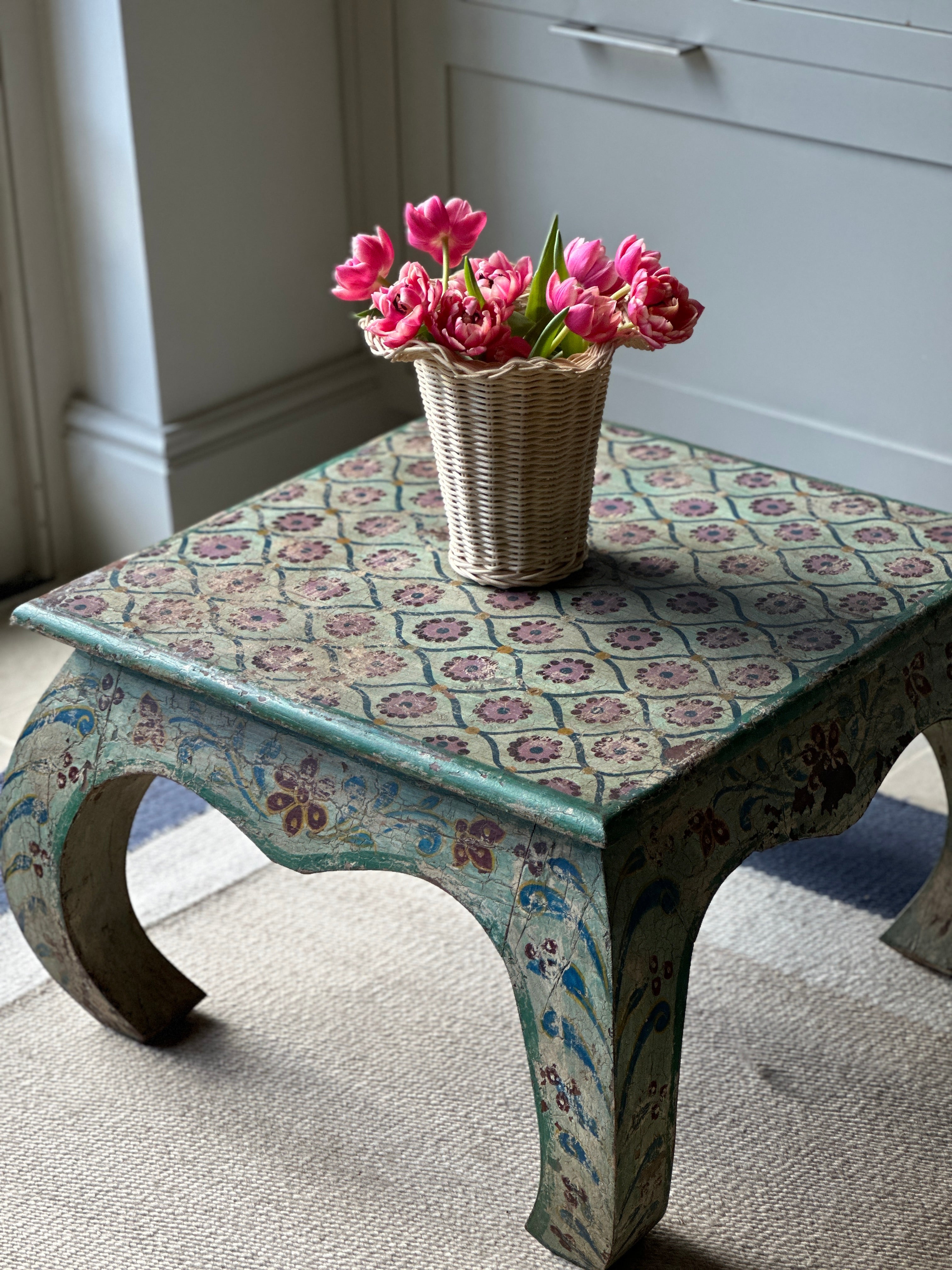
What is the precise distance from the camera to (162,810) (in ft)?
6.15

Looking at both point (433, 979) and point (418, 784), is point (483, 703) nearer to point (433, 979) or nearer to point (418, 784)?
point (418, 784)

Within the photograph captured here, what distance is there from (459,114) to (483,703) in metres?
1.42

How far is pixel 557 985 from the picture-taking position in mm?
1093

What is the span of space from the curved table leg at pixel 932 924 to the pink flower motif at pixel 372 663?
61 cm

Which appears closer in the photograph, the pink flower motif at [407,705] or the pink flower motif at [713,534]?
the pink flower motif at [407,705]

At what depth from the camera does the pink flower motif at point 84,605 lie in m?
1.28

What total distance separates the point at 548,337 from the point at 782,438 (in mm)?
1017

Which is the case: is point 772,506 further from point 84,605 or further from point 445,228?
point 84,605

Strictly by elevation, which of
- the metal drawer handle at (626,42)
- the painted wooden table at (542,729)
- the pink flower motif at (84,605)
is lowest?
the painted wooden table at (542,729)

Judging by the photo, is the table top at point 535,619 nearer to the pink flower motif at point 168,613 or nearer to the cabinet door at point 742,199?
the pink flower motif at point 168,613

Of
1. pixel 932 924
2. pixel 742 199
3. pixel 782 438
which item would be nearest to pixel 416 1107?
pixel 932 924

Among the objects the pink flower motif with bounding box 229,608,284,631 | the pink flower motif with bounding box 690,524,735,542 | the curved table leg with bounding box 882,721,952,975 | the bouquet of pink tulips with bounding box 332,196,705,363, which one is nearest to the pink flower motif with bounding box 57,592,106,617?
the pink flower motif with bounding box 229,608,284,631

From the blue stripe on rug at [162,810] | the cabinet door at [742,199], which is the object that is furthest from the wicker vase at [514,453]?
the cabinet door at [742,199]

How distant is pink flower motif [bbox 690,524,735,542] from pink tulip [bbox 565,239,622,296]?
0.27 meters
